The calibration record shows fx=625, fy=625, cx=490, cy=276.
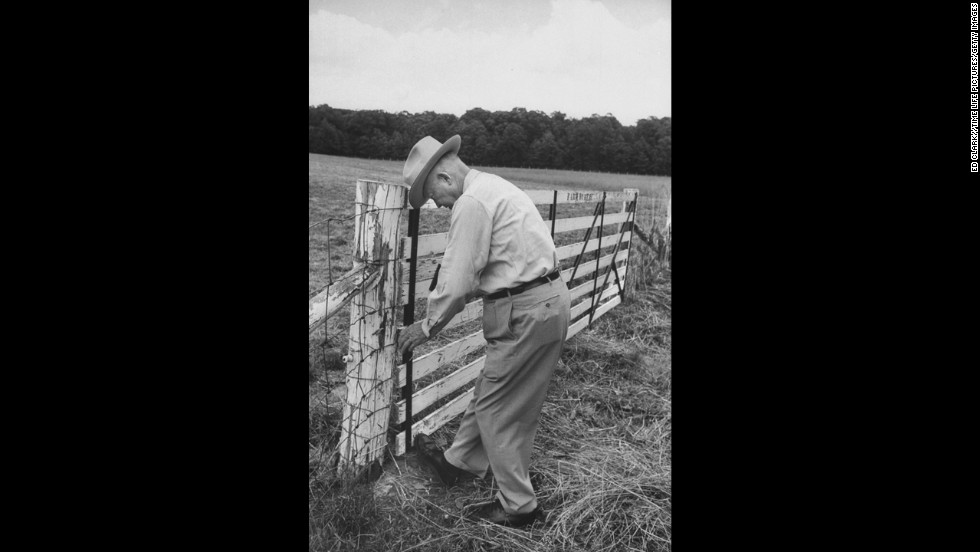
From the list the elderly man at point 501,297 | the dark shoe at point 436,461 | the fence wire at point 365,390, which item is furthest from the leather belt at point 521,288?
the dark shoe at point 436,461

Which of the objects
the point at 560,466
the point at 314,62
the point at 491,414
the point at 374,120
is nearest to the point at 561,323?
the point at 491,414

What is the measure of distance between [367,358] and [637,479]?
1.06 m

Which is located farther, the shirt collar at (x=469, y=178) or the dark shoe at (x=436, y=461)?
the dark shoe at (x=436, y=461)

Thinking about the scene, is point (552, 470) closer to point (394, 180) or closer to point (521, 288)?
point (521, 288)

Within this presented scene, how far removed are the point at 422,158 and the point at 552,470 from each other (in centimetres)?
123

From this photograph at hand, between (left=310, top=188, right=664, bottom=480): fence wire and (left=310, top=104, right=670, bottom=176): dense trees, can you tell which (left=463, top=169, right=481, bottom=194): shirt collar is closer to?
(left=310, top=104, right=670, bottom=176): dense trees

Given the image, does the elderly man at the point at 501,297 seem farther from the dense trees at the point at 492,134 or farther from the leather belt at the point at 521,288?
the dense trees at the point at 492,134

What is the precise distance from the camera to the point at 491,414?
83.4 inches

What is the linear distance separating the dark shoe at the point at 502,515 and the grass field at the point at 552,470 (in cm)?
3

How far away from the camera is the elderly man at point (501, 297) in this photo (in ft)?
6.32

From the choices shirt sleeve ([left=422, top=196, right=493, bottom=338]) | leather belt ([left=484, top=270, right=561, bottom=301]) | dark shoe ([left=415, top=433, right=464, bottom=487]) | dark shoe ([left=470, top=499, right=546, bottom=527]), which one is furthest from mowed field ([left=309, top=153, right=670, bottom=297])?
dark shoe ([left=470, top=499, right=546, bottom=527])

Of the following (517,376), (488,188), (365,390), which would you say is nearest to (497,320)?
(517,376)
